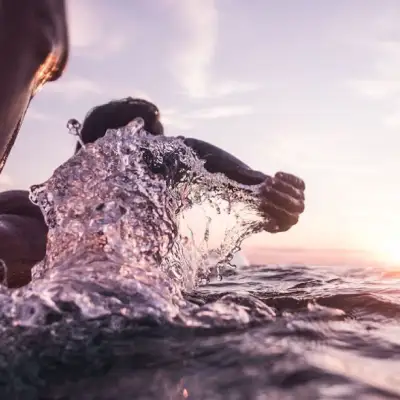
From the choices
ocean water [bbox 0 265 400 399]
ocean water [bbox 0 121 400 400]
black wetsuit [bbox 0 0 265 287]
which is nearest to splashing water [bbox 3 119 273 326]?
ocean water [bbox 0 121 400 400]

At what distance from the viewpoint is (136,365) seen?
4.36 feet

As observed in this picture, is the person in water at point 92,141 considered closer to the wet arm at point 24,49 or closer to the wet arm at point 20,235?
the wet arm at point 20,235

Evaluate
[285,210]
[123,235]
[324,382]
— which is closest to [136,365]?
[324,382]

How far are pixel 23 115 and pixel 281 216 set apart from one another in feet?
6.85

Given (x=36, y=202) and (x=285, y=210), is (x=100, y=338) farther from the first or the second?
(x=36, y=202)

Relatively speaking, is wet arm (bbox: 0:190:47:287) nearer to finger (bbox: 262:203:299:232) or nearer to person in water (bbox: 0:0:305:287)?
person in water (bbox: 0:0:305:287)

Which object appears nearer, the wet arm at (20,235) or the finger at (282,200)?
the finger at (282,200)

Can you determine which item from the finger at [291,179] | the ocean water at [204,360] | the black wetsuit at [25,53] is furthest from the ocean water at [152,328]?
the black wetsuit at [25,53]

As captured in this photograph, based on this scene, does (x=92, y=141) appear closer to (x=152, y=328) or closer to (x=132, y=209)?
(x=132, y=209)

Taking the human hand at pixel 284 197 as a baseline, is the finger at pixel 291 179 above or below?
above

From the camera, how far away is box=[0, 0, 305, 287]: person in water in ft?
4.52

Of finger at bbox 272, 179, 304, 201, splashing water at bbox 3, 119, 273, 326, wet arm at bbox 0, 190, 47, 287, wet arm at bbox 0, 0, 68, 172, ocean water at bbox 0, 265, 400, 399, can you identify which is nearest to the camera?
ocean water at bbox 0, 265, 400, 399

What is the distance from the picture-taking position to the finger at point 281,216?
3297 mm

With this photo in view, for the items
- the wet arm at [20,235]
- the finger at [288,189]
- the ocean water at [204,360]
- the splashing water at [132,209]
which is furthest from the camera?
the wet arm at [20,235]
